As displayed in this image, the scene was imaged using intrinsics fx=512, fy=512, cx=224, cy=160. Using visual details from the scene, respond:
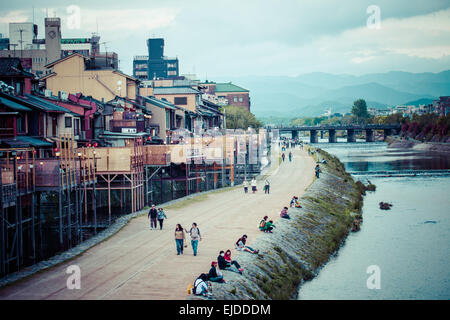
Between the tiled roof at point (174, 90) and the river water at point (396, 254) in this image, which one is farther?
the tiled roof at point (174, 90)

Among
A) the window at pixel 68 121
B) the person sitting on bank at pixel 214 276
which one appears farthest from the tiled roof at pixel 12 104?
the person sitting on bank at pixel 214 276

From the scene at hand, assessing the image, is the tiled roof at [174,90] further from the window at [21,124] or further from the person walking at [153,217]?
the person walking at [153,217]

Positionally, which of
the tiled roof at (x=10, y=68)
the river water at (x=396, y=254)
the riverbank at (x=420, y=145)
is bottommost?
the river water at (x=396, y=254)

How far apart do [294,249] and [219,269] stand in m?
10.7

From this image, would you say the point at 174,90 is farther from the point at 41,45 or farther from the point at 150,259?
the point at 150,259

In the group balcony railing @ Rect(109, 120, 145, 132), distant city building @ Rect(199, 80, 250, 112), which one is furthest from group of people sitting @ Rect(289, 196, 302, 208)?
distant city building @ Rect(199, 80, 250, 112)

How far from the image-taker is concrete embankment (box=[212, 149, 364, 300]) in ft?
79.8

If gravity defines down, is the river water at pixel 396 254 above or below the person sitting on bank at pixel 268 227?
below

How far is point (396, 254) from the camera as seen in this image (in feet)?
127

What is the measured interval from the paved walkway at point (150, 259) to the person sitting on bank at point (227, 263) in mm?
765

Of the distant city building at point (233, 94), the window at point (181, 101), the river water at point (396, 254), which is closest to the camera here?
the river water at point (396, 254)

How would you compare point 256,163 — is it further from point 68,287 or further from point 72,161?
point 68,287

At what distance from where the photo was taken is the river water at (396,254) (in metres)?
30.5
